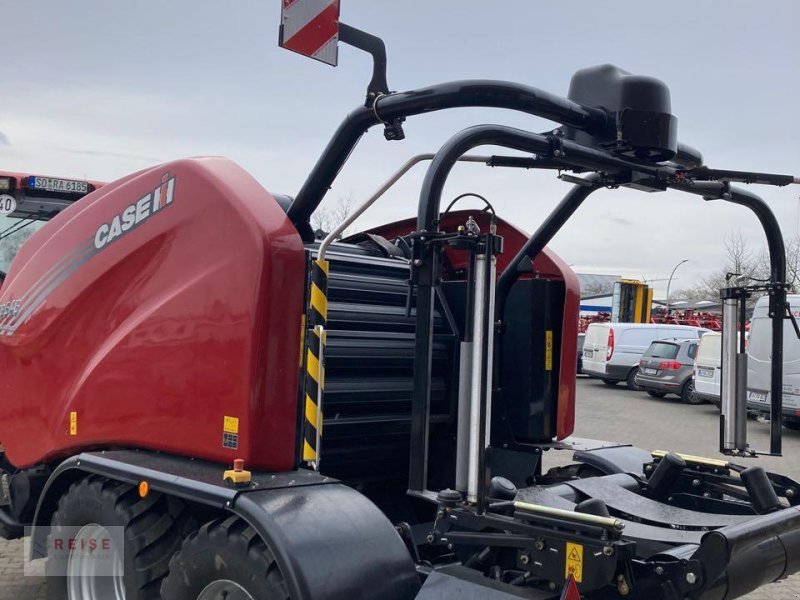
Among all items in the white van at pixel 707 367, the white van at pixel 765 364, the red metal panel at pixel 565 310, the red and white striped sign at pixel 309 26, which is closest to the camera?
the red and white striped sign at pixel 309 26

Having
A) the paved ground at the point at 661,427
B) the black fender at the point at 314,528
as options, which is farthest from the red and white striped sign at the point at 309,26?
the paved ground at the point at 661,427

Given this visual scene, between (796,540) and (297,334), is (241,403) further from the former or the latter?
(796,540)

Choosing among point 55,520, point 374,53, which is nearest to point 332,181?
point 374,53

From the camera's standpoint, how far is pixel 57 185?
574cm

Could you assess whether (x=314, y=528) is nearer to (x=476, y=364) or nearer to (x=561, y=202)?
(x=476, y=364)

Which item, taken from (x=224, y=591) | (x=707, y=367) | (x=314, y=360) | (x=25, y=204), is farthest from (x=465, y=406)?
(x=707, y=367)

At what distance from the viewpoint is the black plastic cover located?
3.19m

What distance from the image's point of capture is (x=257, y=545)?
115 inches

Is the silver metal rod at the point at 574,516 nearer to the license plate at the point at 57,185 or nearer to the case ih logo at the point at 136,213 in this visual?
the case ih logo at the point at 136,213

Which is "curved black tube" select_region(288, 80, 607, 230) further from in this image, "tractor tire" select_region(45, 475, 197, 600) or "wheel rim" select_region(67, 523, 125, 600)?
"wheel rim" select_region(67, 523, 125, 600)

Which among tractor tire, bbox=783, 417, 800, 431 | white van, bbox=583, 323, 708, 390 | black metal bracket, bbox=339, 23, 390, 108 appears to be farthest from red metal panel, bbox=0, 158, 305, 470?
white van, bbox=583, 323, 708, 390

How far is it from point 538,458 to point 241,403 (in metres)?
2.06

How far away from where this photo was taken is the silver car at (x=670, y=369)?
18.7 metres

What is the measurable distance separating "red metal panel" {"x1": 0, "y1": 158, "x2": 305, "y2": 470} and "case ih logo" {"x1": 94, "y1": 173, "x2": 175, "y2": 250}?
0.01 m
